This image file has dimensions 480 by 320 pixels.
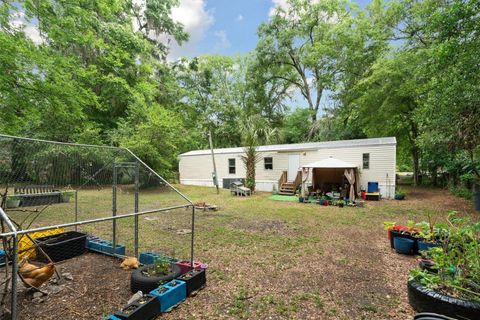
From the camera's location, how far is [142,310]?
8.63 ft

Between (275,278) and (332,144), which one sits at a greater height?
(332,144)

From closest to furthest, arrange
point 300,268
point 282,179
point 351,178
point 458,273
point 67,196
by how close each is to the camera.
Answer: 1. point 458,273
2. point 300,268
3. point 67,196
4. point 351,178
5. point 282,179

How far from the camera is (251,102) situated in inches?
1031

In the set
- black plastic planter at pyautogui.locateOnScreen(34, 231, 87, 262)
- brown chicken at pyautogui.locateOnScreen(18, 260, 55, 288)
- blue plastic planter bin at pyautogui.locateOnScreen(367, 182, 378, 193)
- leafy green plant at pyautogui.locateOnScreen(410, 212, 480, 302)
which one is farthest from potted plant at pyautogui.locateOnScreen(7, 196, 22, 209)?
blue plastic planter bin at pyautogui.locateOnScreen(367, 182, 378, 193)

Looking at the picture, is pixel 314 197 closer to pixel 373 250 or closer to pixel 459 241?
pixel 373 250

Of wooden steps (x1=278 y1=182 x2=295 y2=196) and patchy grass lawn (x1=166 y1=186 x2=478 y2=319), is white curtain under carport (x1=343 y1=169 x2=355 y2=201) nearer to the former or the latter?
patchy grass lawn (x1=166 y1=186 x2=478 y2=319)

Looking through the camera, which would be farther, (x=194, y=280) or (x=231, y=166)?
(x=231, y=166)

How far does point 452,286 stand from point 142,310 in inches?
131

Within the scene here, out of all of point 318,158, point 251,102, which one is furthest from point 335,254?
point 251,102

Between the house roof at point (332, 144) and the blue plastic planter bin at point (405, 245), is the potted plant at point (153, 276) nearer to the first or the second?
the blue plastic planter bin at point (405, 245)

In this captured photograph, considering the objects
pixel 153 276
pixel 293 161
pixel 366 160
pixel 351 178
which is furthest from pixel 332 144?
pixel 153 276

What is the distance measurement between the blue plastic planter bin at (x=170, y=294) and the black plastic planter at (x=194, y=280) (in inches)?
3.5

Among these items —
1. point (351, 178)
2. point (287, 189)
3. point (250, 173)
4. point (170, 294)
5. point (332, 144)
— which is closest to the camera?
point (170, 294)

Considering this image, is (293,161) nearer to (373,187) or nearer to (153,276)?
(373,187)
